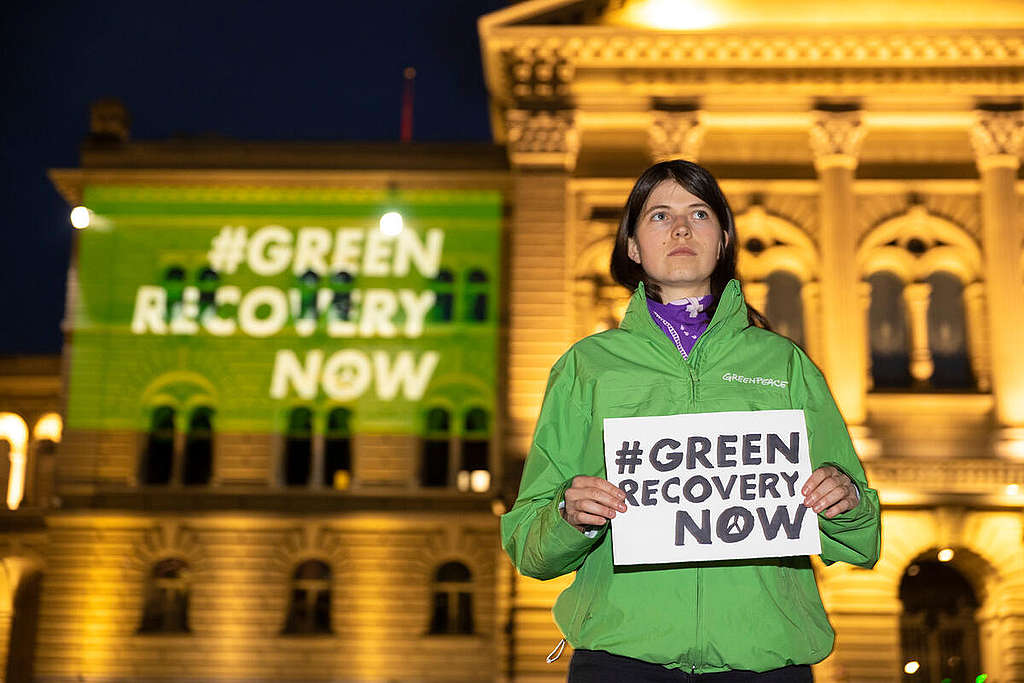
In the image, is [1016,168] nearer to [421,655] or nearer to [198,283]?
[421,655]

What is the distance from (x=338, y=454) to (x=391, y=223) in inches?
200

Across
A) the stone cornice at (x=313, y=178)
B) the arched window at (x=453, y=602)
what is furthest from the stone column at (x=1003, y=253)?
the arched window at (x=453, y=602)

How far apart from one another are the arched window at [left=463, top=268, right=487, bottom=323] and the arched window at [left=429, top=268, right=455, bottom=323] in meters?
0.35

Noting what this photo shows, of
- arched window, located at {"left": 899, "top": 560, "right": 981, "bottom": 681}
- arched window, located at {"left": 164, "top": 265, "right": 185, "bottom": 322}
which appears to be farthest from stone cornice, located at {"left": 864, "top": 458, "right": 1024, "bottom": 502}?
arched window, located at {"left": 164, "top": 265, "right": 185, "bottom": 322}

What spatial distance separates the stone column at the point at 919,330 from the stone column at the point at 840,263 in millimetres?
1205

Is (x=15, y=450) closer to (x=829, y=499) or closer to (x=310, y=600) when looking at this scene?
(x=310, y=600)

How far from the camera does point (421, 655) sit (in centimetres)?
2773

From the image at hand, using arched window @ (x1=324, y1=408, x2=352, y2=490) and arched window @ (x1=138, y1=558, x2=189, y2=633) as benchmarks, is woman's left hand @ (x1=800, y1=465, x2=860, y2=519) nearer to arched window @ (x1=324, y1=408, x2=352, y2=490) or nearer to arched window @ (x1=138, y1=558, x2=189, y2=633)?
arched window @ (x1=324, y1=408, x2=352, y2=490)

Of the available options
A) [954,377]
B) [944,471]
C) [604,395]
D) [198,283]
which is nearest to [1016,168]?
[954,377]

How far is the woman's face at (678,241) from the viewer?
3.39 meters

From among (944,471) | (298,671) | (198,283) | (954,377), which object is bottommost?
(298,671)

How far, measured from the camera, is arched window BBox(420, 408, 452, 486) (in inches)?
1158

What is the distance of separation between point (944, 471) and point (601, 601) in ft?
71.9

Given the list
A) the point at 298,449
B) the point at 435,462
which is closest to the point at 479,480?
the point at 435,462
